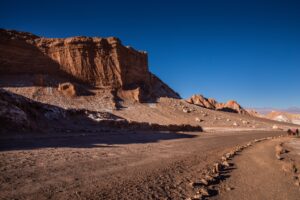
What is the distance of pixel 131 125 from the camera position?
28.0 meters

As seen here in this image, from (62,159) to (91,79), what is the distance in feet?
128

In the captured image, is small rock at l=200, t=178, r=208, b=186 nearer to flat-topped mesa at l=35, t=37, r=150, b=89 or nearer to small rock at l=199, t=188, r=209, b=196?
small rock at l=199, t=188, r=209, b=196

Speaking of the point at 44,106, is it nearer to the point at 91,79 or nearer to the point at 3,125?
the point at 3,125

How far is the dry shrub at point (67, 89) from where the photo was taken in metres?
38.9

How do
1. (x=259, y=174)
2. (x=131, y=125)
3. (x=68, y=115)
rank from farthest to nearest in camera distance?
(x=131, y=125), (x=68, y=115), (x=259, y=174)

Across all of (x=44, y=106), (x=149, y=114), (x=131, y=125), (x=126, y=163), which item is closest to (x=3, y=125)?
(x=44, y=106)

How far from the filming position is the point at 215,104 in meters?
82.9

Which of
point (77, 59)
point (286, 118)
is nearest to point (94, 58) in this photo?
point (77, 59)

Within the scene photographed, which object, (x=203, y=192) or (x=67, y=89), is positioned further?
(x=67, y=89)

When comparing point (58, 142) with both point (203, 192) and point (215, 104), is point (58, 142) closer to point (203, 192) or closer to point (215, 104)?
point (203, 192)

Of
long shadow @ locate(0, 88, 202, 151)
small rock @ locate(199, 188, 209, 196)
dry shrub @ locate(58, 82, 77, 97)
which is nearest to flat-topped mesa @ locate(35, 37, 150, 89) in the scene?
dry shrub @ locate(58, 82, 77, 97)

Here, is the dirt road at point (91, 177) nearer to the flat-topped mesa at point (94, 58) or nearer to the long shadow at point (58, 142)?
the long shadow at point (58, 142)

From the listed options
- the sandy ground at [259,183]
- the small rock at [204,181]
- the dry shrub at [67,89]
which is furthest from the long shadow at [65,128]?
the dry shrub at [67,89]

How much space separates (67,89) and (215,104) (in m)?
57.7
